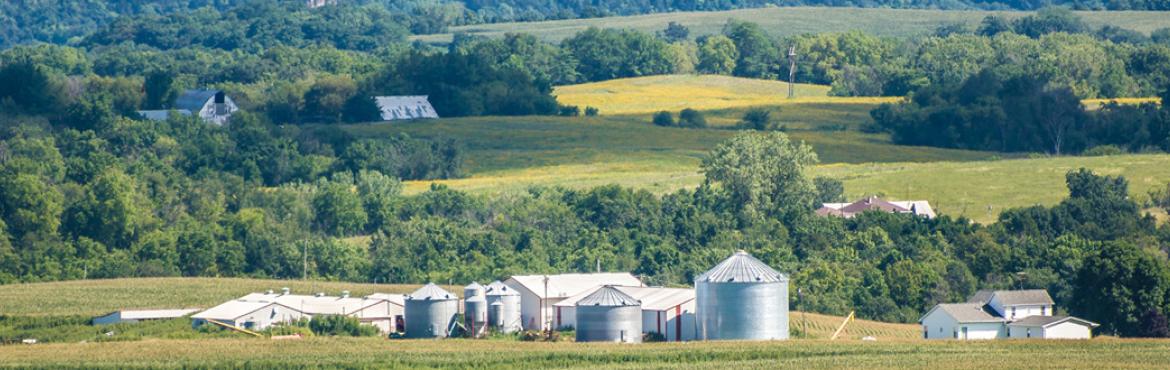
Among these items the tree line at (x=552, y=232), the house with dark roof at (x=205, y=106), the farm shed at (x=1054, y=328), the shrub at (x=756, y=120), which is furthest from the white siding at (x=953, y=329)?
the house with dark roof at (x=205, y=106)

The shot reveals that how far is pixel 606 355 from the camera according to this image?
70.3 m

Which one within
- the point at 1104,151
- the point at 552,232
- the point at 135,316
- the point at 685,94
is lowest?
the point at 135,316

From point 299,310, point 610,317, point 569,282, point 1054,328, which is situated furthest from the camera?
point 569,282

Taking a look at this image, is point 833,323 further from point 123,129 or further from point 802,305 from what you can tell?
point 123,129

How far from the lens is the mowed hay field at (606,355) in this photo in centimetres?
6694

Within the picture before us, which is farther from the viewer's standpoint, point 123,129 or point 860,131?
point 860,131

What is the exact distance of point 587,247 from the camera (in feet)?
348

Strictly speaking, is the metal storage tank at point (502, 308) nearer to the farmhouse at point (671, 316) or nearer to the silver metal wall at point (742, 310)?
the farmhouse at point (671, 316)

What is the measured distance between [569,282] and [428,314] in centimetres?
860

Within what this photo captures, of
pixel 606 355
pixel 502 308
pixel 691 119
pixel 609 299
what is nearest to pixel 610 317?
pixel 609 299

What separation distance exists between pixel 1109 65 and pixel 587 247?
83893 millimetres

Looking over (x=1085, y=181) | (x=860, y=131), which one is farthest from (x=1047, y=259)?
(x=860, y=131)

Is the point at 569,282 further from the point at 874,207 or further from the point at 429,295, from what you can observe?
the point at 874,207

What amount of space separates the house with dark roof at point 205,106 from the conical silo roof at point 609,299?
78359mm
